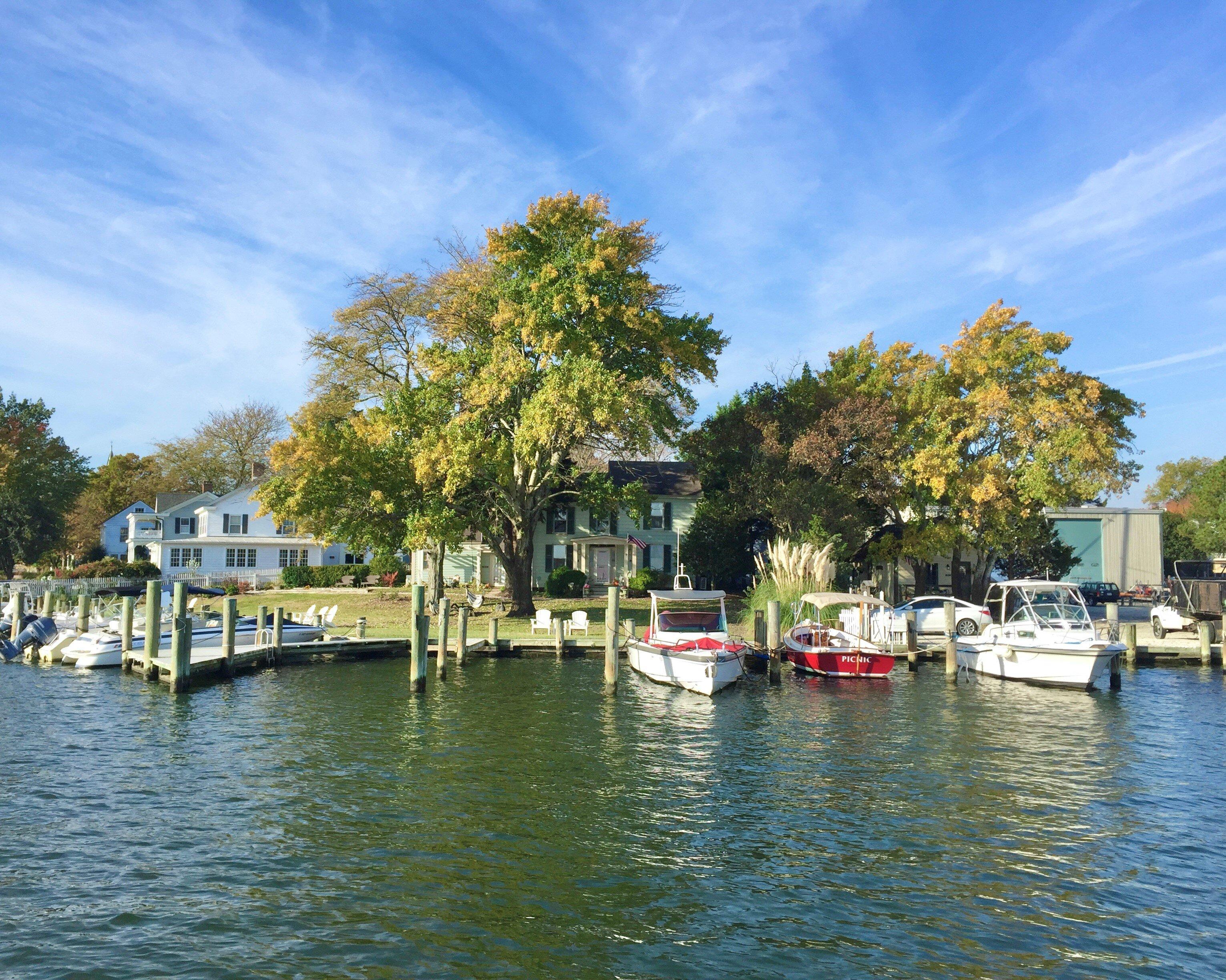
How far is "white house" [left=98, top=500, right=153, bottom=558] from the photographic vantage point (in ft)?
262

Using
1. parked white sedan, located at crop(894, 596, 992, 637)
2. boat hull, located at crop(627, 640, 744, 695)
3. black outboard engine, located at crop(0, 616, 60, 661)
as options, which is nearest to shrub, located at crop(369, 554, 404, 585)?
black outboard engine, located at crop(0, 616, 60, 661)

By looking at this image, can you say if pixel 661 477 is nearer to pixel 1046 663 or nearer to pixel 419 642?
pixel 1046 663

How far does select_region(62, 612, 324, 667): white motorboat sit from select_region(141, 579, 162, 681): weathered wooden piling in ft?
3.42

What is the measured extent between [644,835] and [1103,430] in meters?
38.4

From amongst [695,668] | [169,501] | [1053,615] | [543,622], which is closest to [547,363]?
[543,622]

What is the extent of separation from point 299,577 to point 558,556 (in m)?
17.2

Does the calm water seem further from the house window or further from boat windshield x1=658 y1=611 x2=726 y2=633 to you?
the house window

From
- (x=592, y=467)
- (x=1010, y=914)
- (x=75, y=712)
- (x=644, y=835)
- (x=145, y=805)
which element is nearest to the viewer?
(x=1010, y=914)

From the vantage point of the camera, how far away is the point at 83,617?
36.2 meters

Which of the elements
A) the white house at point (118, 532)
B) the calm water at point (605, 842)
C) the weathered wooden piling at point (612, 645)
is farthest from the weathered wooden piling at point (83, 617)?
the white house at point (118, 532)

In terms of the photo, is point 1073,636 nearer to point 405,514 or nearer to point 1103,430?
point 1103,430

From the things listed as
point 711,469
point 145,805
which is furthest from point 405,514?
point 145,805

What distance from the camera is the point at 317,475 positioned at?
38812 millimetres

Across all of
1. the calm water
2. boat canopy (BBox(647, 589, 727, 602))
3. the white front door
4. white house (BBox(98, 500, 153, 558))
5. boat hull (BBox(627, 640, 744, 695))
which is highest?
white house (BBox(98, 500, 153, 558))
